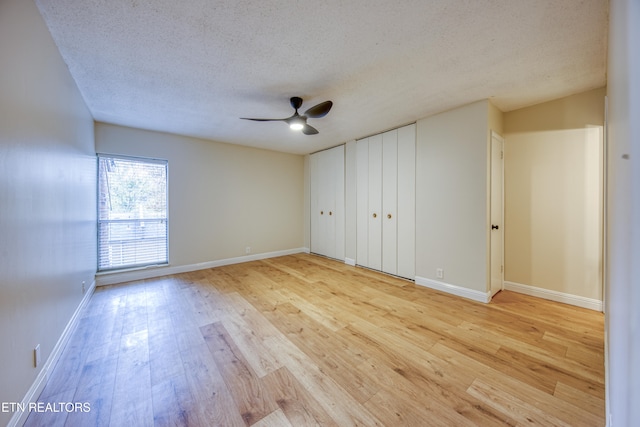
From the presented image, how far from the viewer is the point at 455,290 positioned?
307cm

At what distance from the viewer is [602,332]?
2.16 m

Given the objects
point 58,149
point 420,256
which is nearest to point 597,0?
point 420,256

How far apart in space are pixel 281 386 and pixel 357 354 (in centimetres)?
66

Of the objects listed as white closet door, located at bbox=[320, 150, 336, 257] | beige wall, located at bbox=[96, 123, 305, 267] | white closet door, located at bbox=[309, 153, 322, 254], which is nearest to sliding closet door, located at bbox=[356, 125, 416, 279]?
white closet door, located at bbox=[320, 150, 336, 257]

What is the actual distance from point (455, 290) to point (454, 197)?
1.24m

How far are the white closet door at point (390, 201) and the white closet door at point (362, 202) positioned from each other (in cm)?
37

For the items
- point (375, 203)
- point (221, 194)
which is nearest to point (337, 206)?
point (375, 203)

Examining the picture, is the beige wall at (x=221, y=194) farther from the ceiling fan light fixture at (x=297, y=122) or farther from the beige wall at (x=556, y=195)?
the beige wall at (x=556, y=195)

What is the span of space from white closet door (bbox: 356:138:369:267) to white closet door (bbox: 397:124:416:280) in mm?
698

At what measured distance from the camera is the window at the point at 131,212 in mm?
3553

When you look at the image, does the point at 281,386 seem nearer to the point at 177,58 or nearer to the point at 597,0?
the point at 177,58

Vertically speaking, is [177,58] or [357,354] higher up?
[177,58]

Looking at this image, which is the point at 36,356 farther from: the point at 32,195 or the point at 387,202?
the point at 387,202

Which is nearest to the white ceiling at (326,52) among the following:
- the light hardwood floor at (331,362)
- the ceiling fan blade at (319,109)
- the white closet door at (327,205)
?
the ceiling fan blade at (319,109)
